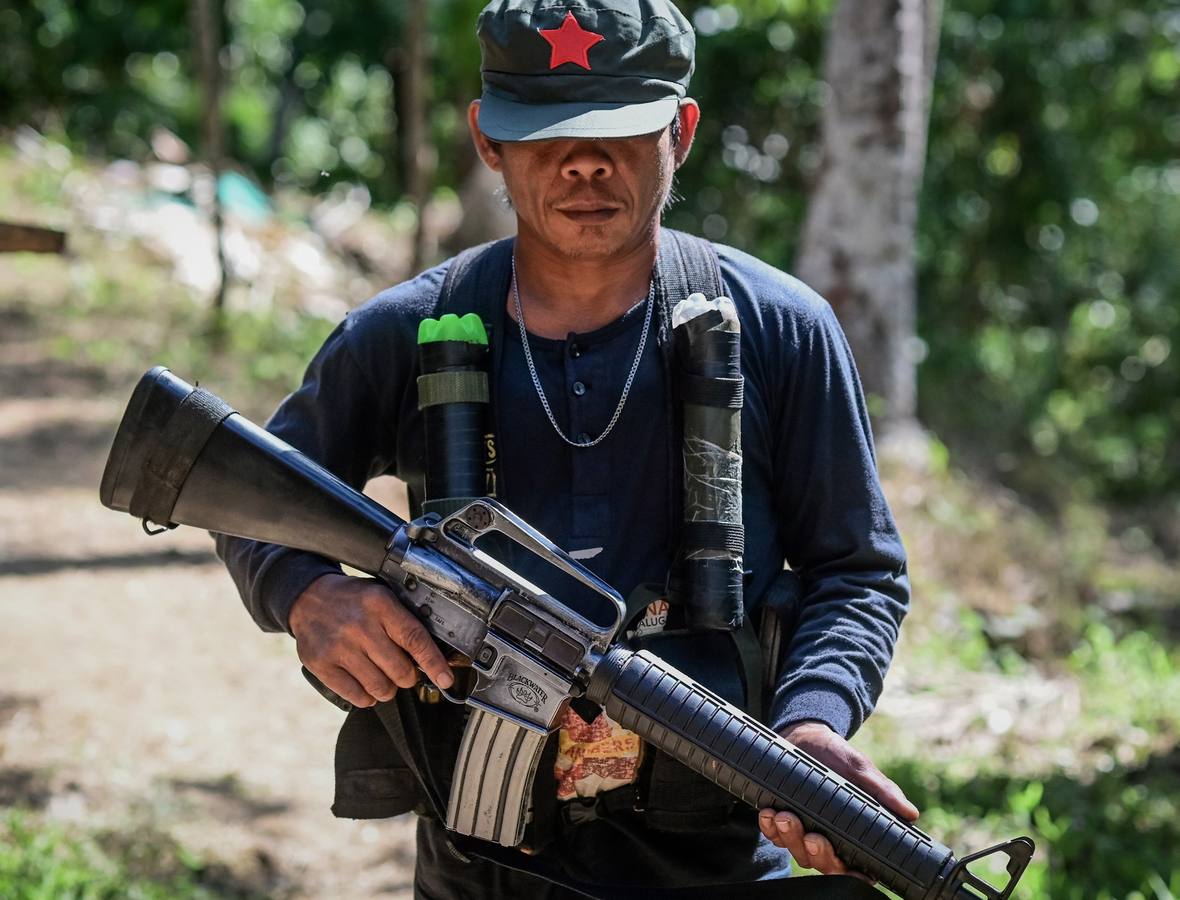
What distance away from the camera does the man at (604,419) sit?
197 centimetres

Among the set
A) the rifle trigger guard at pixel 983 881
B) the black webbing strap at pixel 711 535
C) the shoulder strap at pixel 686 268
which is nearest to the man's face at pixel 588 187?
the shoulder strap at pixel 686 268

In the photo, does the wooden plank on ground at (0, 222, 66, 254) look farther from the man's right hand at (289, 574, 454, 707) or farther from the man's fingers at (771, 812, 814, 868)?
the man's fingers at (771, 812, 814, 868)

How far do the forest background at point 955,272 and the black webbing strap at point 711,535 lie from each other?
3149mm

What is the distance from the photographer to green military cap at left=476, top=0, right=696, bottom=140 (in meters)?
1.96

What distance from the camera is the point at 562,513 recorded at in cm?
206

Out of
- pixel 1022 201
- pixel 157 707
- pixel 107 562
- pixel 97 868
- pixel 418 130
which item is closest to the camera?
pixel 97 868

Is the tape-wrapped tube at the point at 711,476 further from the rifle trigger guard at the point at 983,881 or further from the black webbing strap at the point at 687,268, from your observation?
the rifle trigger guard at the point at 983,881

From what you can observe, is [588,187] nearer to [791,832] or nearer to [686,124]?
[686,124]

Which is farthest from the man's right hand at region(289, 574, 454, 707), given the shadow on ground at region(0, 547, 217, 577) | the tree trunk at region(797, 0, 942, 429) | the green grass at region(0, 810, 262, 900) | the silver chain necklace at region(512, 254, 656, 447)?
the tree trunk at region(797, 0, 942, 429)

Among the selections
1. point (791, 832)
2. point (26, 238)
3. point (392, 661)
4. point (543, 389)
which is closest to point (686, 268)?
point (543, 389)

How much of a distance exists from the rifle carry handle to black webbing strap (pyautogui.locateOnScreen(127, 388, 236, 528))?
2.12ft

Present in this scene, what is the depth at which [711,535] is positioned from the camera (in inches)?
78.1

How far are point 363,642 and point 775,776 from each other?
0.58 meters

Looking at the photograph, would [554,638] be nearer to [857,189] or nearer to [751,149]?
[857,189]
